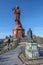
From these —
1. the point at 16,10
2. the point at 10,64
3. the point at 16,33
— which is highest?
the point at 16,10

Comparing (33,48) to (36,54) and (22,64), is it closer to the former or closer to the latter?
(36,54)

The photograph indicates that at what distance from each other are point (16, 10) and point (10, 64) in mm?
52848

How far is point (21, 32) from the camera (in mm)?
59562

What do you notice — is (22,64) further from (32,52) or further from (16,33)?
(16,33)

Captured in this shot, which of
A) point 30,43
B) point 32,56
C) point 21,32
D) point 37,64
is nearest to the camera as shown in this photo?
point 37,64

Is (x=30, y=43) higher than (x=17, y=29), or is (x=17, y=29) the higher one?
(x=17, y=29)

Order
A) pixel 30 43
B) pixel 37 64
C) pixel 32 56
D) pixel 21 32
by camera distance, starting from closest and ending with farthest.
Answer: pixel 37 64
pixel 32 56
pixel 30 43
pixel 21 32

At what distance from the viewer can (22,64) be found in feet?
38.0

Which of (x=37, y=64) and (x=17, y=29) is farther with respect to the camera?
(x=17, y=29)

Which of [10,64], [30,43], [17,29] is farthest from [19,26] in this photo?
[10,64]

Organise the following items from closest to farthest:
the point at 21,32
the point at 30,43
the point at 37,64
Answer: the point at 37,64
the point at 30,43
the point at 21,32

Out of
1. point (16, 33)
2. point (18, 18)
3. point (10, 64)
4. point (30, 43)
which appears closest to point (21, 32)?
point (16, 33)

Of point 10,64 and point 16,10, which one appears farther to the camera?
point 16,10

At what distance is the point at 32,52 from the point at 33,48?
0.46 metres
